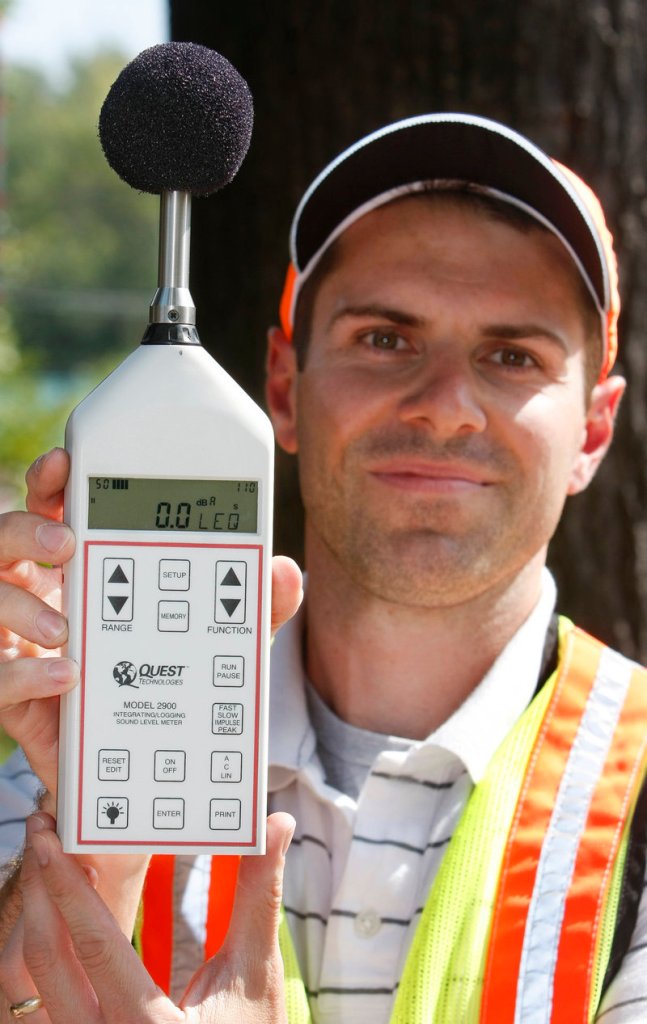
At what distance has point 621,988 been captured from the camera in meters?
1.70

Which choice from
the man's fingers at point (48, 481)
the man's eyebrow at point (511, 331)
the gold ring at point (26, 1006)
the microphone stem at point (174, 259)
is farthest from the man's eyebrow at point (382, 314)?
the gold ring at point (26, 1006)

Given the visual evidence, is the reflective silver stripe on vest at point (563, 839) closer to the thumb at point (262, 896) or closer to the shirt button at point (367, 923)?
the shirt button at point (367, 923)

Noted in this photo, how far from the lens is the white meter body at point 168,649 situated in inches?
55.2

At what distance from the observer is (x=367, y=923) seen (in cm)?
184

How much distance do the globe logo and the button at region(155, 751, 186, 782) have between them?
8 centimetres

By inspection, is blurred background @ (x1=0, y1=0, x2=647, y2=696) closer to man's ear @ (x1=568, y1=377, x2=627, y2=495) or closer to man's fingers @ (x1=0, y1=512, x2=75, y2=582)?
man's ear @ (x1=568, y1=377, x2=627, y2=495)

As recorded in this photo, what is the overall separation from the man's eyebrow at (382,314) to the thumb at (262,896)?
931 mm

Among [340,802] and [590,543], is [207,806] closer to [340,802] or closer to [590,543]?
[340,802]

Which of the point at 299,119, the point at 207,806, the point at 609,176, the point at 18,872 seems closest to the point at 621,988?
the point at 207,806

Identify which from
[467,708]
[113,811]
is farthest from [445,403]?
[113,811]

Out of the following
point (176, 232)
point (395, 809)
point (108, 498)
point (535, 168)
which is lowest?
point (395, 809)

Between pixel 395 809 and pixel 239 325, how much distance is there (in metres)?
1.12

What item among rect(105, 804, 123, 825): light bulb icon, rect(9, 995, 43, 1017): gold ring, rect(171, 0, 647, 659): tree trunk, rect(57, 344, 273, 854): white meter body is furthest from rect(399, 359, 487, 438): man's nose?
rect(9, 995, 43, 1017): gold ring

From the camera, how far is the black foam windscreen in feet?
4.49
